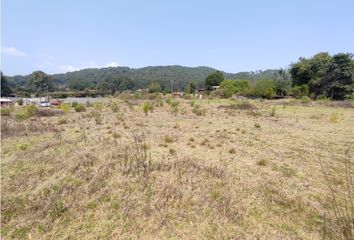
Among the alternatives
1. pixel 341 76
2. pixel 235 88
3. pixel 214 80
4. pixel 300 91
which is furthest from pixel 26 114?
pixel 214 80

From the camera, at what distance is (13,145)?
740 cm

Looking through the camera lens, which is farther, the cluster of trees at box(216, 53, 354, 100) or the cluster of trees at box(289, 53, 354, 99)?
the cluster of trees at box(216, 53, 354, 100)

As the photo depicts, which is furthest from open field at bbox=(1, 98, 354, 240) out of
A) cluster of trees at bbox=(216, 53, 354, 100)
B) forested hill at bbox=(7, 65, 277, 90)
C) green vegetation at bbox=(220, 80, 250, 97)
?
forested hill at bbox=(7, 65, 277, 90)

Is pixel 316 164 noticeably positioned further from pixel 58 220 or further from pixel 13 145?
pixel 13 145

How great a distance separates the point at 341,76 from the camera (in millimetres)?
36438

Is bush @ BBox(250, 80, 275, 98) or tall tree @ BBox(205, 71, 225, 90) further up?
tall tree @ BBox(205, 71, 225, 90)

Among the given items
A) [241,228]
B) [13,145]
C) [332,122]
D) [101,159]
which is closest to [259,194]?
[241,228]

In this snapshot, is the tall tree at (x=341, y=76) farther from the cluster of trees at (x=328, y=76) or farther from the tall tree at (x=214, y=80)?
the tall tree at (x=214, y=80)

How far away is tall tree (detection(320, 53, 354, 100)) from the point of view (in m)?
36.1

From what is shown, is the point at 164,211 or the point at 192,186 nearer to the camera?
the point at 164,211

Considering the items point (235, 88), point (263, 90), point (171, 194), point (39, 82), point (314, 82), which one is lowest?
point (171, 194)

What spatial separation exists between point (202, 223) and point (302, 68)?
48.1 m

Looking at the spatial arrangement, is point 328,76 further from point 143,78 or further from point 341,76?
point 143,78

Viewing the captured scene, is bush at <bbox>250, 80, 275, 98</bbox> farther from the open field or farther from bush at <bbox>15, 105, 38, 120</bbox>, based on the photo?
the open field
